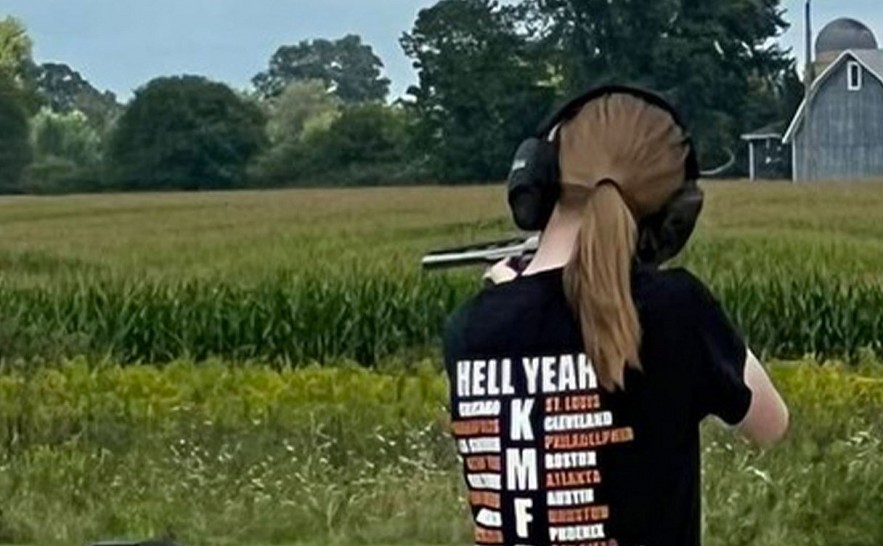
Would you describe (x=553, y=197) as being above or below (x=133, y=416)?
above

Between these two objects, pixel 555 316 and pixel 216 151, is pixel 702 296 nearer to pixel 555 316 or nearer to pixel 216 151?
pixel 555 316

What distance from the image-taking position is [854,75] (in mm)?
13289

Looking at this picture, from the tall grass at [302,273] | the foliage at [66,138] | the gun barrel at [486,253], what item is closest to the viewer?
the gun barrel at [486,253]

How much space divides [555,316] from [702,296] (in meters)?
0.19

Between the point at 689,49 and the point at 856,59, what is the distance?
1977mm

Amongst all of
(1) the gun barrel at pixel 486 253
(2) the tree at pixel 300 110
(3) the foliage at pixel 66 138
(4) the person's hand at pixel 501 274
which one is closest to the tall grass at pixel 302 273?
(3) the foliage at pixel 66 138

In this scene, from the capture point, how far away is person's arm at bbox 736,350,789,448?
2439 mm

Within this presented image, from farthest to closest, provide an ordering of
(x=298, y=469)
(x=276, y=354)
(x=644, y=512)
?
1. (x=276, y=354)
2. (x=298, y=469)
3. (x=644, y=512)

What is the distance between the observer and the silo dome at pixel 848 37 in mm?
13273

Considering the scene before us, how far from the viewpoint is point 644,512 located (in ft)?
7.86

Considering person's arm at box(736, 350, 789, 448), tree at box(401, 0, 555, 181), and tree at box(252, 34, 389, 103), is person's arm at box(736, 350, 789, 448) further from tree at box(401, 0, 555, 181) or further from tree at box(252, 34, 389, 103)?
tree at box(252, 34, 389, 103)

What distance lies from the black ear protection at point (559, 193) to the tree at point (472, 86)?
9348mm

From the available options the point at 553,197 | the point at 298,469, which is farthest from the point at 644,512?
the point at 298,469

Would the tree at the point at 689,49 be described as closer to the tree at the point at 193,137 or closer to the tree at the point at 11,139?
the tree at the point at 193,137
